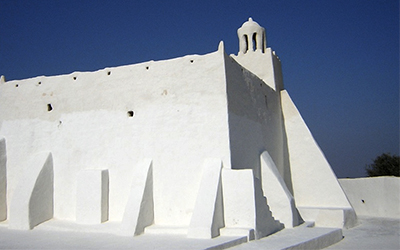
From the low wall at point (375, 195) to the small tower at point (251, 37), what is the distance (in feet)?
18.9

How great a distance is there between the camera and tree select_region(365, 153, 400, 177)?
762 inches

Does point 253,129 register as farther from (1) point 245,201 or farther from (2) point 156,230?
(2) point 156,230

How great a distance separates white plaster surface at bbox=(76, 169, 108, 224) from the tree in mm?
15554

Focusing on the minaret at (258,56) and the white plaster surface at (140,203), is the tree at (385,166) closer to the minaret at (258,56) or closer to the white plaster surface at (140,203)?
the minaret at (258,56)

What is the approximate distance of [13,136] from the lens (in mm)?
11102

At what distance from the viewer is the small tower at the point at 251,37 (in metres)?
13.8

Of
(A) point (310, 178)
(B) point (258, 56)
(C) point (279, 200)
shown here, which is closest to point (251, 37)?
(B) point (258, 56)

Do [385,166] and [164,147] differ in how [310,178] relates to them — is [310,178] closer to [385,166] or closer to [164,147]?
[164,147]

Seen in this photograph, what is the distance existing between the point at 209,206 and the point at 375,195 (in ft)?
24.1

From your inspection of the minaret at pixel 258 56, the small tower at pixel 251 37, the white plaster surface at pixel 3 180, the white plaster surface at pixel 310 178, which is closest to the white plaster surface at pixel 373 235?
the white plaster surface at pixel 310 178

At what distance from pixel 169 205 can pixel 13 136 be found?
5421 mm

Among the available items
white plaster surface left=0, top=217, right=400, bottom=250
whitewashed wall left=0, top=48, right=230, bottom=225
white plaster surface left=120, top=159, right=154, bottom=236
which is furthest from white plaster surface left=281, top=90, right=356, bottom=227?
white plaster surface left=120, top=159, right=154, bottom=236

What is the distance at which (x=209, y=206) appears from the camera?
7770 mm

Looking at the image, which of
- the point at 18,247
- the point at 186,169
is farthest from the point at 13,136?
the point at 186,169
